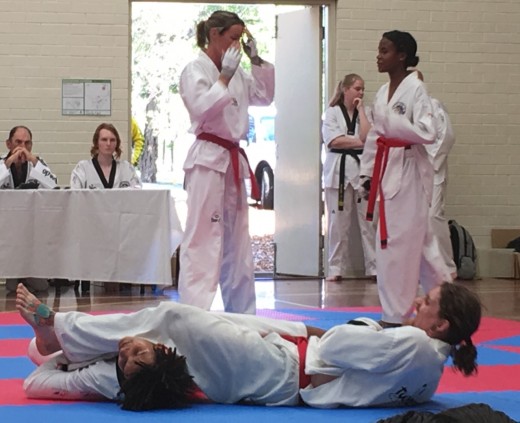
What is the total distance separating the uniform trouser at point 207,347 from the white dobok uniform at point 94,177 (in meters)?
4.49

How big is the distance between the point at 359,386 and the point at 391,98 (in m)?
2.29

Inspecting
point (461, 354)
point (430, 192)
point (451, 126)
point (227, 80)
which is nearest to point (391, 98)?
point (430, 192)

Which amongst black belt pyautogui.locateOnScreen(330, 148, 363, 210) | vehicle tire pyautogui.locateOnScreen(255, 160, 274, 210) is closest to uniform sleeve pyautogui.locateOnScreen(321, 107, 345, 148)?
black belt pyautogui.locateOnScreen(330, 148, 363, 210)

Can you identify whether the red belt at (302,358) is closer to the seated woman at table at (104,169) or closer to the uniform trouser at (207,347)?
the uniform trouser at (207,347)

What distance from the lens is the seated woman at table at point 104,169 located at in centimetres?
754

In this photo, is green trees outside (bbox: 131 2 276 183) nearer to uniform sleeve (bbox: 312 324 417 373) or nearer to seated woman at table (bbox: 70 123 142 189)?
seated woman at table (bbox: 70 123 142 189)

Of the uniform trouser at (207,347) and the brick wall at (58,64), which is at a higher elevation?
the brick wall at (58,64)

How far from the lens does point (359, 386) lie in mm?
3098

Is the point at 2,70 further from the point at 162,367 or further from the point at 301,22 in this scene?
the point at 162,367

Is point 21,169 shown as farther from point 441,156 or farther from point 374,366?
point 374,366

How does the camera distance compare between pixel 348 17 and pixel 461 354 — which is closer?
pixel 461 354

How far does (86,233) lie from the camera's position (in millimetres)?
7062

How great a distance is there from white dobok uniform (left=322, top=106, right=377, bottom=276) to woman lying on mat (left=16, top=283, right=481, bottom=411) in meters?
5.43

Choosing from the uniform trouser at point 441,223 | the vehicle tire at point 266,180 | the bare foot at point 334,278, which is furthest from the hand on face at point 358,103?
the vehicle tire at point 266,180
